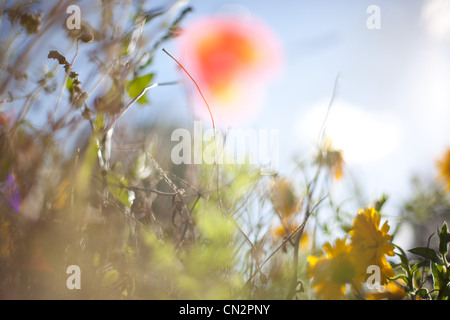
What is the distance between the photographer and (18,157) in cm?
32

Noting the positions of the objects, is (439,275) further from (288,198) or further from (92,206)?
(92,206)

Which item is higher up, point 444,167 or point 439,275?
point 444,167

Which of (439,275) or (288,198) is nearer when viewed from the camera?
(439,275)

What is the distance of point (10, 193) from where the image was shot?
293 mm

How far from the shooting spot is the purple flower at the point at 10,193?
28 cm

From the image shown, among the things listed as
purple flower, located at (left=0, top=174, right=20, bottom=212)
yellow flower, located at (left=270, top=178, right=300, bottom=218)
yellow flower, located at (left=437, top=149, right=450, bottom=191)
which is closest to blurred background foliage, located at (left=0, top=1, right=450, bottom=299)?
purple flower, located at (left=0, top=174, right=20, bottom=212)

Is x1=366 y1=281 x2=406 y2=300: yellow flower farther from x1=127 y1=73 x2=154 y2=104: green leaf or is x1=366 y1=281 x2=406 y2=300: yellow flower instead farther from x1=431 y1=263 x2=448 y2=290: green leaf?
x1=127 y1=73 x2=154 y2=104: green leaf

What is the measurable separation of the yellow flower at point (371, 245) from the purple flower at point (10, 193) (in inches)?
15.6

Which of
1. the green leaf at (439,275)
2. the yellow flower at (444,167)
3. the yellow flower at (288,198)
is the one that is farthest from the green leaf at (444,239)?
the yellow flower at (444,167)

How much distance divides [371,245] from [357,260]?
0.03m

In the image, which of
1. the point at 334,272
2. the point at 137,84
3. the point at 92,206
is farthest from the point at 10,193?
the point at 334,272

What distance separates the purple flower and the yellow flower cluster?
360mm
